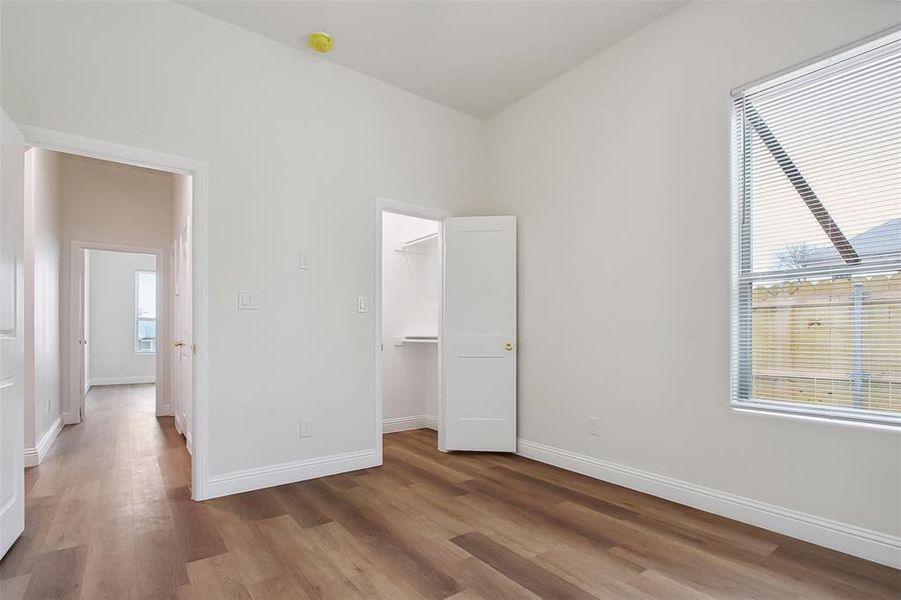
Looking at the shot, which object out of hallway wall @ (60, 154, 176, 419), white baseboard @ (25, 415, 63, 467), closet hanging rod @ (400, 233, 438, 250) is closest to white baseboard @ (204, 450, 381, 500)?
white baseboard @ (25, 415, 63, 467)

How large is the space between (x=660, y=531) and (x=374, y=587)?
4.98 ft

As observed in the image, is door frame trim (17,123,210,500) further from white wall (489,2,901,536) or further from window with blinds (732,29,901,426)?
window with blinds (732,29,901,426)

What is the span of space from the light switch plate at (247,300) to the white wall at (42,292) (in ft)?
6.73

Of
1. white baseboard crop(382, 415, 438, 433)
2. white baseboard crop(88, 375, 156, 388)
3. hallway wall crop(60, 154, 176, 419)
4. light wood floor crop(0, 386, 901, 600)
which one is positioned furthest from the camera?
white baseboard crop(88, 375, 156, 388)

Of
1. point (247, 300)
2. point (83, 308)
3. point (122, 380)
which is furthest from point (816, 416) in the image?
point (122, 380)

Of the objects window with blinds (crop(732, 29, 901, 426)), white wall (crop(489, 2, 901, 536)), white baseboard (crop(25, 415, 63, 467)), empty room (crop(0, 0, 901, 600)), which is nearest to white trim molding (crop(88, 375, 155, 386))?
white baseboard (crop(25, 415, 63, 467))

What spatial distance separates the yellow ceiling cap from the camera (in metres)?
3.29

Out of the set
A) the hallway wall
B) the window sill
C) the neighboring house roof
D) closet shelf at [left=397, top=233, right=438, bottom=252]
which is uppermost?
the hallway wall

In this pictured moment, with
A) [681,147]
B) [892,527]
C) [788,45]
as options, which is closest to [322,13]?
[681,147]

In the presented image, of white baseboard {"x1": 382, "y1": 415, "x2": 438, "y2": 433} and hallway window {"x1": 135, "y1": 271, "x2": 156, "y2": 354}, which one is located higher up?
hallway window {"x1": 135, "y1": 271, "x2": 156, "y2": 354}

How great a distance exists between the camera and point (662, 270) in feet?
10.2

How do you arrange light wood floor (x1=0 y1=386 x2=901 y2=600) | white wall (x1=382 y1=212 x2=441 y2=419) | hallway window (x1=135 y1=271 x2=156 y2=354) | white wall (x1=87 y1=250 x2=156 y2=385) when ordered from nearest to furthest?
1. light wood floor (x1=0 y1=386 x2=901 y2=600)
2. white wall (x1=382 y1=212 x2=441 y2=419)
3. white wall (x1=87 y1=250 x2=156 y2=385)
4. hallway window (x1=135 y1=271 x2=156 y2=354)

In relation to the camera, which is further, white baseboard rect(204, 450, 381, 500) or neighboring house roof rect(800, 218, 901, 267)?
white baseboard rect(204, 450, 381, 500)

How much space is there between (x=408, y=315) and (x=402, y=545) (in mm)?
3058
